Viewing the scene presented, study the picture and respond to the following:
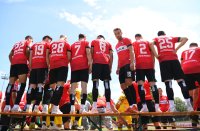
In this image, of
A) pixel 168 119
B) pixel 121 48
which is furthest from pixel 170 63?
pixel 168 119

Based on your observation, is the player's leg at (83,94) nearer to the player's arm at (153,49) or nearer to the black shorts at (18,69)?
the black shorts at (18,69)

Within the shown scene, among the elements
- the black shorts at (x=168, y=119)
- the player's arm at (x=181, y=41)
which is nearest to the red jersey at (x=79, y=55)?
the player's arm at (x=181, y=41)

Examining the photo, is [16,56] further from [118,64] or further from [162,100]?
[162,100]

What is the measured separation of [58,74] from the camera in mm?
8773

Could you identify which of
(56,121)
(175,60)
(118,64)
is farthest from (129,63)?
(56,121)

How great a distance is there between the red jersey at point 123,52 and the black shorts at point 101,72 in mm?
540

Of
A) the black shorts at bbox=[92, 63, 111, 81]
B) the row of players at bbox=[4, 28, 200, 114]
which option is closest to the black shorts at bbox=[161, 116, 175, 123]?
the row of players at bbox=[4, 28, 200, 114]

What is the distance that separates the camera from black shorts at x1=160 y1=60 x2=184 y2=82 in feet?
26.9

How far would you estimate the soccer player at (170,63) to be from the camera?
8.04 m

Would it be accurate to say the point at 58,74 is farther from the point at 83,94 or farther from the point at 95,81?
the point at 95,81

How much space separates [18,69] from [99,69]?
3.48m

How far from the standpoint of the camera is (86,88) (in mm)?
8758

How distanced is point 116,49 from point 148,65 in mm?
1396

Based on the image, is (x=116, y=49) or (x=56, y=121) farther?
(x=56, y=121)
